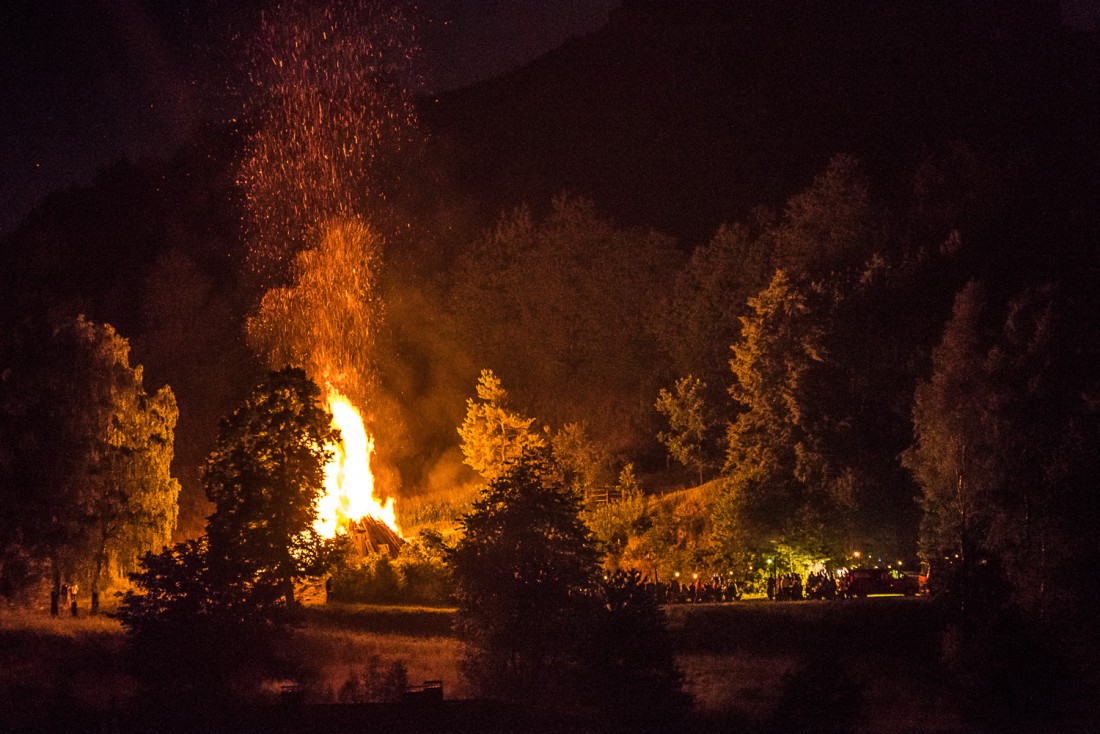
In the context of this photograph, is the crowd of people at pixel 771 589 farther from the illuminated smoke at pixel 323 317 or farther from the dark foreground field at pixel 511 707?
the illuminated smoke at pixel 323 317

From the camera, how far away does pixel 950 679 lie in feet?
91.6

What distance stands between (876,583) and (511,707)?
20154mm

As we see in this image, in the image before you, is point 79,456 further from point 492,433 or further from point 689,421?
point 689,421

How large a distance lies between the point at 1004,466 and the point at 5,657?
91.2 ft

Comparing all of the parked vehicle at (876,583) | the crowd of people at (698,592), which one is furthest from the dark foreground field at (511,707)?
the parked vehicle at (876,583)

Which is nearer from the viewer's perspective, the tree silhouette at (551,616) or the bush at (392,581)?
the tree silhouette at (551,616)

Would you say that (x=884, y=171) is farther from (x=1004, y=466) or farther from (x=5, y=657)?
(x=5, y=657)

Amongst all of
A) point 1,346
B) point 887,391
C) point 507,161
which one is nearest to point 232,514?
point 1,346

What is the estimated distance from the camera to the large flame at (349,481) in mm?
45125

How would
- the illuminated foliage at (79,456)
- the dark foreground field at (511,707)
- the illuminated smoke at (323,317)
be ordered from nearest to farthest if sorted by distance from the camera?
the dark foreground field at (511,707) → the illuminated foliage at (79,456) → the illuminated smoke at (323,317)

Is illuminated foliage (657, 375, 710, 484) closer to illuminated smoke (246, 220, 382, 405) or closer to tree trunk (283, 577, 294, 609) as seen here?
illuminated smoke (246, 220, 382, 405)

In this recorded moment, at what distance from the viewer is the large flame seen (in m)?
45.1

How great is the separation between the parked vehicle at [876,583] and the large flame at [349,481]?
1757 cm

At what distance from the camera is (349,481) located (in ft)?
158
